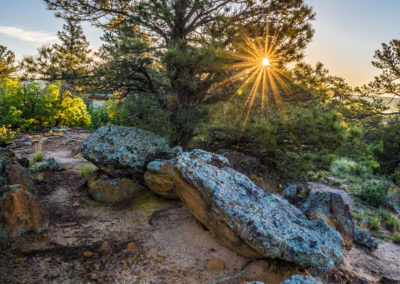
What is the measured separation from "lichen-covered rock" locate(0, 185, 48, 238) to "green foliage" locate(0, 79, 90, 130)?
843 centimetres

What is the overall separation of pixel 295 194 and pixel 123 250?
4.35 meters

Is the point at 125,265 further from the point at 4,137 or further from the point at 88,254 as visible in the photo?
the point at 4,137

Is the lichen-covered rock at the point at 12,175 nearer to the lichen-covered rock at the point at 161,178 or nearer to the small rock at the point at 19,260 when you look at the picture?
the small rock at the point at 19,260

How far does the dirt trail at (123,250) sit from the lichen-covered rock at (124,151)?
2.24 ft

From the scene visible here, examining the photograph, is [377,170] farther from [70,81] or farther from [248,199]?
[70,81]

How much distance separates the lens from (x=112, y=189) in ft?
16.4

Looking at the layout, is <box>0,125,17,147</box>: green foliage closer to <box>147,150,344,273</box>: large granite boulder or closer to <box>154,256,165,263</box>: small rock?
<box>147,150,344,273</box>: large granite boulder

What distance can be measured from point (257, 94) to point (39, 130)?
10384 millimetres

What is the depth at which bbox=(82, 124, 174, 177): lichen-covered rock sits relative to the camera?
509 centimetres

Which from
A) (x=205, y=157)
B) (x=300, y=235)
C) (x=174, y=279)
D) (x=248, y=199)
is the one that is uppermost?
(x=205, y=157)

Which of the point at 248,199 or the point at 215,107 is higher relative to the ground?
the point at 215,107

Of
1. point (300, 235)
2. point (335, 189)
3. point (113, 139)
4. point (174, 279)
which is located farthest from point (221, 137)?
point (335, 189)

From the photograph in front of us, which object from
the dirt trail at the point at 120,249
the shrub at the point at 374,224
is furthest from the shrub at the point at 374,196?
the dirt trail at the point at 120,249

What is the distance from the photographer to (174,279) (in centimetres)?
298
